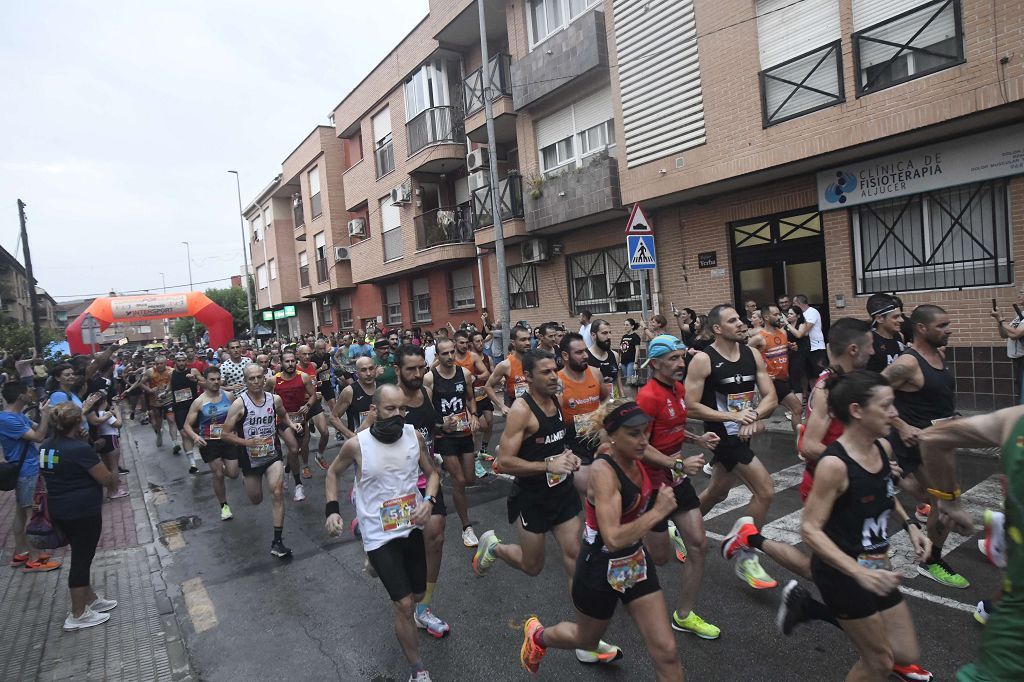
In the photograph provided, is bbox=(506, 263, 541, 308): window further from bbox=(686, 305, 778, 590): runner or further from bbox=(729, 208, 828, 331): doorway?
bbox=(686, 305, 778, 590): runner

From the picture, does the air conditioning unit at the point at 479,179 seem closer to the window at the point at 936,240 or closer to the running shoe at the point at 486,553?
the window at the point at 936,240

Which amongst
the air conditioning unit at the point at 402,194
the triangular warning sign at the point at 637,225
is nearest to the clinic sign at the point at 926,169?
the triangular warning sign at the point at 637,225

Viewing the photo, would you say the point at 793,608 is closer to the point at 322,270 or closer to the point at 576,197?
the point at 576,197

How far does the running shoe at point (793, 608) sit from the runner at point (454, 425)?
323 centimetres

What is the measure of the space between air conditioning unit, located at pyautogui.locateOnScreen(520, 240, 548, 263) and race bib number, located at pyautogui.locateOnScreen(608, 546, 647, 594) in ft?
45.3

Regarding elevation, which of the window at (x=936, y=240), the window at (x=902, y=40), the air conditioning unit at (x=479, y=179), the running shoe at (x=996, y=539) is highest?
the air conditioning unit at (x=479, y=179)

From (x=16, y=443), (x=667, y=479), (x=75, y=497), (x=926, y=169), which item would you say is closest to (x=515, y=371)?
(x=667, y=479)

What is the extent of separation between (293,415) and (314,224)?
78.5 ft

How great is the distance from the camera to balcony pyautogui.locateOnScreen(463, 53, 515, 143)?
16844mm

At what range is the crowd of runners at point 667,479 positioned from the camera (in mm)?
2787

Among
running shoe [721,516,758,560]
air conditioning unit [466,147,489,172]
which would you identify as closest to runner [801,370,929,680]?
running shoe [721,516,758,560]

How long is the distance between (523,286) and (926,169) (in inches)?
416

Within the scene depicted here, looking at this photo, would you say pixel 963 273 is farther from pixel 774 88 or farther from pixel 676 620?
pixel 676 620

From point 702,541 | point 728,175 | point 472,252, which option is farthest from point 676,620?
point 472,252
